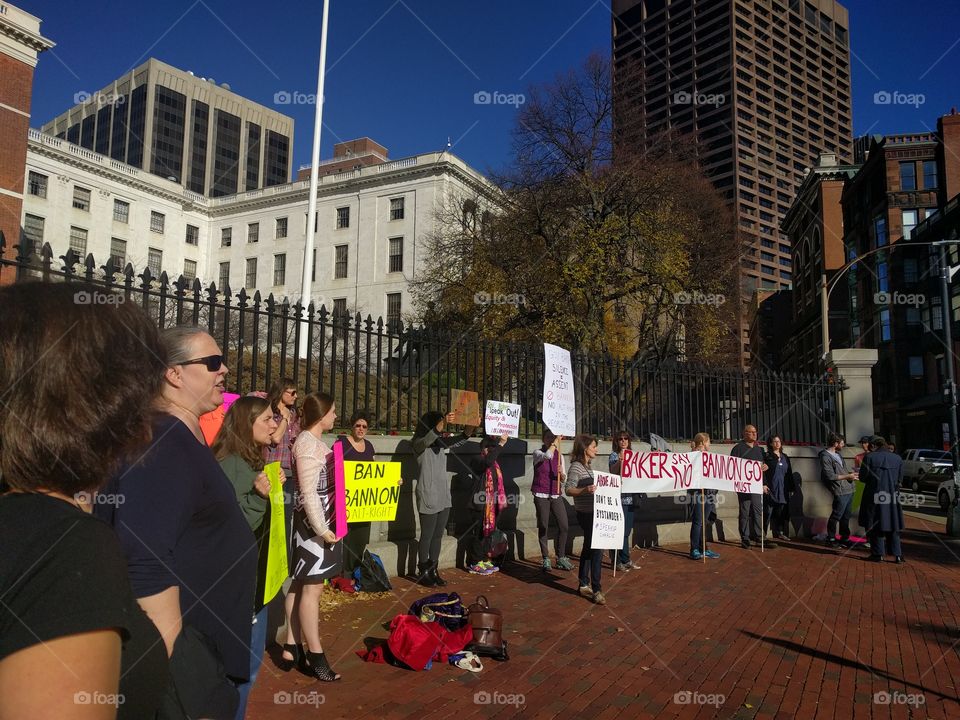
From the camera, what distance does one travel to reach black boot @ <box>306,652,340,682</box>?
5090 mm

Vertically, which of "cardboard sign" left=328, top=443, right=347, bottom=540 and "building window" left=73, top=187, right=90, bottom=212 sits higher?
"building window" left=73, top=187, right=90, bottom=212

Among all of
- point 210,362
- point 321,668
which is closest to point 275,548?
point 210,362

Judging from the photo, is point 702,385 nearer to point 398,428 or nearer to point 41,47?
point 398,428

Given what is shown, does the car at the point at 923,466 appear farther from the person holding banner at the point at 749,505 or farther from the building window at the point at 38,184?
the building window at the point at 38,184

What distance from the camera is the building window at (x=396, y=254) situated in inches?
2158

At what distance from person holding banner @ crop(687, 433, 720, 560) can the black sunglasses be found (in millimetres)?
8944

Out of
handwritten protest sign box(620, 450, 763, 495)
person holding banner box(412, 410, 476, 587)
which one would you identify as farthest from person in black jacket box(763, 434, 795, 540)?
person holding banner box(412, 410, 476, 587)

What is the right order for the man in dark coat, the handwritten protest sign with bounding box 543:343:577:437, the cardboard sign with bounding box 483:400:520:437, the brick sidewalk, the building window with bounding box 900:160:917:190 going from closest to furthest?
the brick sidewalk → the cardboard sign with bounding box 483:400:520:437 → the handwritten protest sign with bounding box 543:343:577:437 → the man in dark coat → the building window with bounding box 900:160:917:190

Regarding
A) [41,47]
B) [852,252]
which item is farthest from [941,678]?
[852,252]

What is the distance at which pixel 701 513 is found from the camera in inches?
424

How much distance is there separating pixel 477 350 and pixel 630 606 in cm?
433

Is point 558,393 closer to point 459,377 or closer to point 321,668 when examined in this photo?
point 459,377

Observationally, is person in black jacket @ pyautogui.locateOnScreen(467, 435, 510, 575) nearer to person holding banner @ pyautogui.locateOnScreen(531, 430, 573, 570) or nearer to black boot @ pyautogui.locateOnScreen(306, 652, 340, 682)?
person holding banner @ pyautogui.locateOnScreen(531, 430, 573, 570)

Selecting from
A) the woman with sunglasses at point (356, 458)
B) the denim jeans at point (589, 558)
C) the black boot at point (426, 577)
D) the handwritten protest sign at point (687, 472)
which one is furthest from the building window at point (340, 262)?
the denim jeans at point (589, 558)
